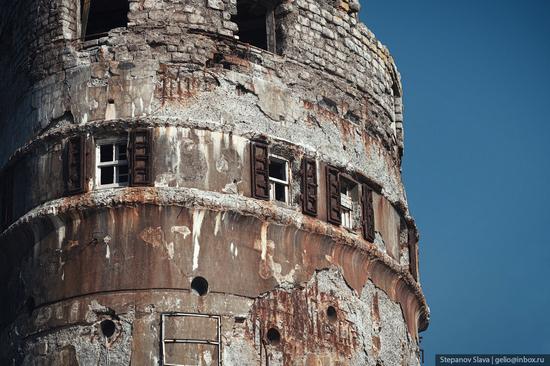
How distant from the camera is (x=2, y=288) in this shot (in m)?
34.4

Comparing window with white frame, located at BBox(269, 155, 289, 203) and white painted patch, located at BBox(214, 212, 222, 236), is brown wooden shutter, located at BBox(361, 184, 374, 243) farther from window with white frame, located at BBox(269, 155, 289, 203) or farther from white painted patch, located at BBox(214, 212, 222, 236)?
white painted patch, located at BBox(214, 212, 222, 236)

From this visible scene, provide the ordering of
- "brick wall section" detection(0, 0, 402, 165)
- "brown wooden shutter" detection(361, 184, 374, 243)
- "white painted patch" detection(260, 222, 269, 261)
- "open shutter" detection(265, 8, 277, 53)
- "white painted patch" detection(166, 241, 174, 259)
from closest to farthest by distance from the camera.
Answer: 1. "white painted patch" detection(166, 241, 174, 259)
2. "white painted patch" detection(260, 222, 269, 261)
3. "brick wall section" detection(0, 0, 402, 165)
4. "brown wooden shutter" detection(361, 184, 374, 243)
5. "open shutter" detection(265, 8, 277, 53)

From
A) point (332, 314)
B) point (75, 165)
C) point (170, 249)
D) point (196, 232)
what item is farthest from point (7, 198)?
point (332, 314)

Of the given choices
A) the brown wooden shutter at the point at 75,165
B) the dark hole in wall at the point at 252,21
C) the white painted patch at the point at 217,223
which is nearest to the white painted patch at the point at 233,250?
the white painted patch at the point at 217,223

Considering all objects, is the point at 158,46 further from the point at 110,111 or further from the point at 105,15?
the point at 105,15

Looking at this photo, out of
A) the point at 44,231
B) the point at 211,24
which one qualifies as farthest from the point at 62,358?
the point at 211,24

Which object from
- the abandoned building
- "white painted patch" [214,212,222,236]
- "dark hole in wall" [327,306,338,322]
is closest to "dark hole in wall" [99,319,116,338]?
the abandoned building

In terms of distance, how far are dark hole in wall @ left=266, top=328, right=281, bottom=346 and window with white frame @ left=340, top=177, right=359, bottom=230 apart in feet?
11.0

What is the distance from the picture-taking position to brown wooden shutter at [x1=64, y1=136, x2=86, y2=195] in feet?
109

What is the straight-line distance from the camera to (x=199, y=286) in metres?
32.2

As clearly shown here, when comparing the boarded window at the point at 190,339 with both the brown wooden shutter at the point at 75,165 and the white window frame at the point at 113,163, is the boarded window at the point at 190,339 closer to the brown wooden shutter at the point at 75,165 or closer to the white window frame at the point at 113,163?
the white window frame at the point at 113,163

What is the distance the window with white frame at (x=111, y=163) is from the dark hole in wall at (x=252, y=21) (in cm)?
487

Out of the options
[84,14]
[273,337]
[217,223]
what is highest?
[84,14]

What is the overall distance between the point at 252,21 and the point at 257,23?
0.13 metres
